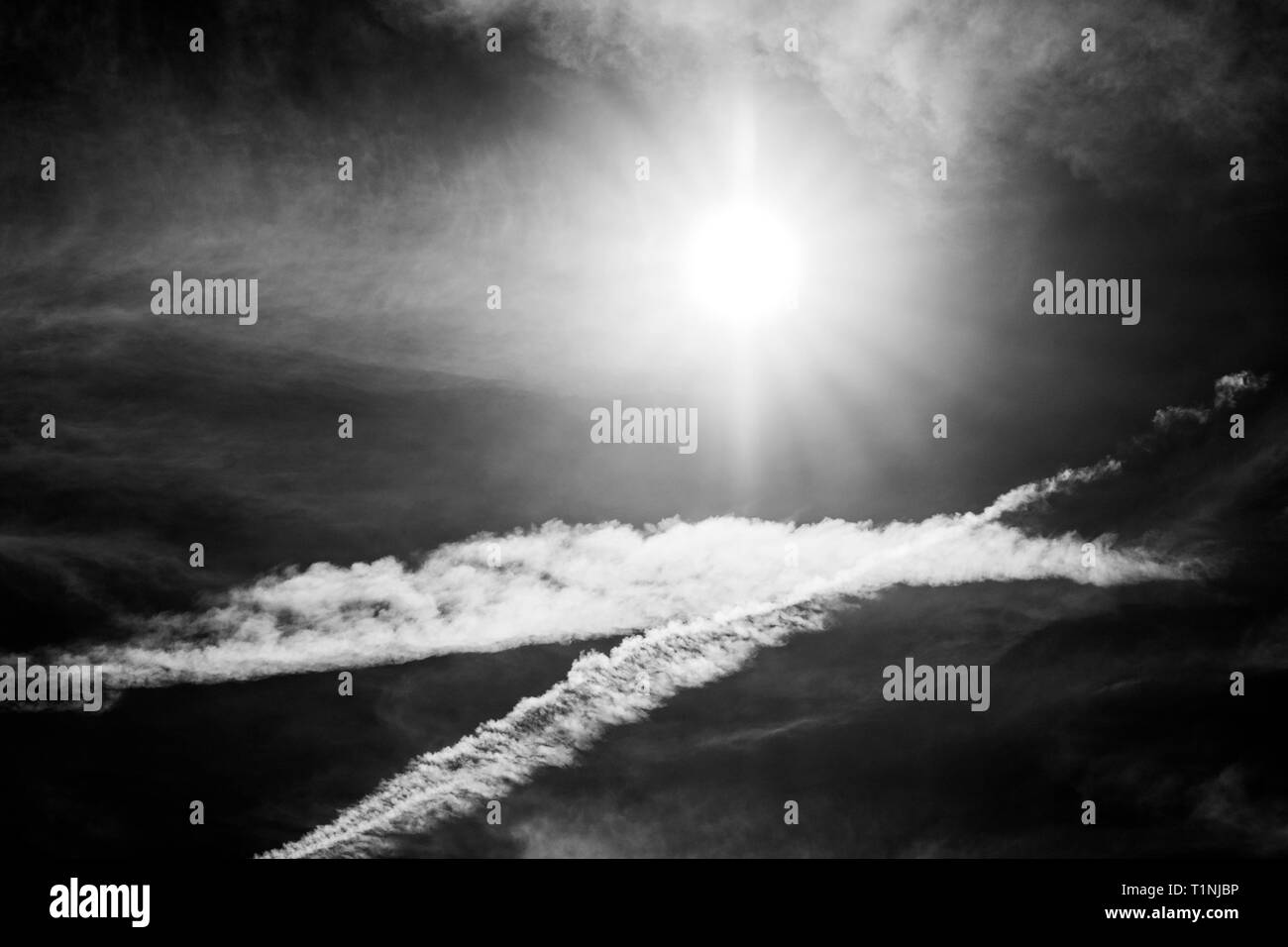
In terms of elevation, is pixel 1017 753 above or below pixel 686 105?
below

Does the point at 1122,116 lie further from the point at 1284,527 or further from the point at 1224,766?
the point at 1224,766

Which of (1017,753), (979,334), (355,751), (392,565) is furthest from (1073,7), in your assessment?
(355,751)

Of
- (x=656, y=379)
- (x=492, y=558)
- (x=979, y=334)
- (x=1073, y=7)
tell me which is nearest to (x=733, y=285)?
(x=656, y=379)

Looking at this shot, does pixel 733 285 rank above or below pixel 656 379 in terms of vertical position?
above

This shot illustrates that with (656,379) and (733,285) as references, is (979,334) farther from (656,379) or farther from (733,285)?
(656,379)
